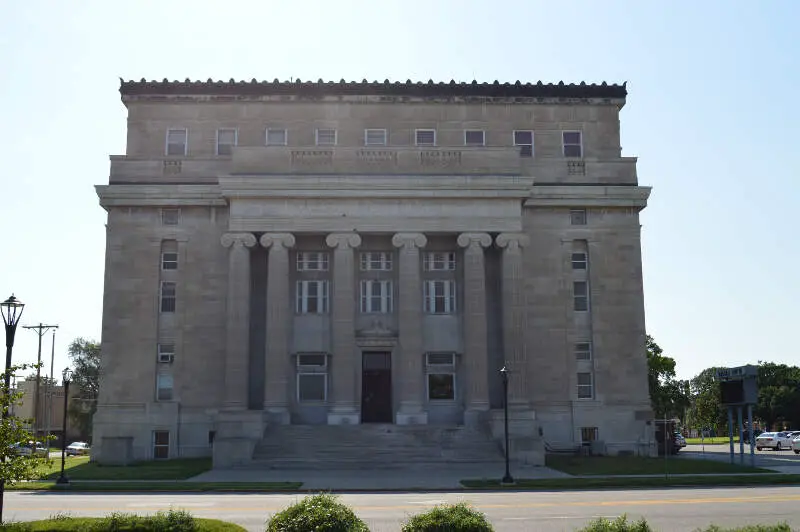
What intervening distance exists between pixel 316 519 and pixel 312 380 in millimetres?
34242

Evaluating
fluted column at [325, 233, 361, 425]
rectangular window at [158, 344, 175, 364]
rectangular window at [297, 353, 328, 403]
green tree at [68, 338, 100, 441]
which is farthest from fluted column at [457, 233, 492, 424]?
green tree at [68, 338, 100, 441]

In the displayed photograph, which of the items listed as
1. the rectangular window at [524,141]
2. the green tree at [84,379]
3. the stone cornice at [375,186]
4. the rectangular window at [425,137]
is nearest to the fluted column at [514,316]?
the stone cornice at [375,186]

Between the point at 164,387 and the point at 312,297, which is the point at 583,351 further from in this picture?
the point at 164,387

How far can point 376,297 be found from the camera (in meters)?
48.2

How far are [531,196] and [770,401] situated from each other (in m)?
77.8

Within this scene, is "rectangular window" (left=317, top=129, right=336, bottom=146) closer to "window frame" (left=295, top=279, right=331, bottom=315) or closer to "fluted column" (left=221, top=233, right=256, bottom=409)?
"fluted column" (left=221, top=233, right=256, bottom=409)

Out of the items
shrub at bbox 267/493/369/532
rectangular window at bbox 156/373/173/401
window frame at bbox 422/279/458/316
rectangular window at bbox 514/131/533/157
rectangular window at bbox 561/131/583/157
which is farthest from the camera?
rectangular window at bbox 561/131/583/157

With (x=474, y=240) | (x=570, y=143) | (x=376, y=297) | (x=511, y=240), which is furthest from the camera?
(x=570, y=143)

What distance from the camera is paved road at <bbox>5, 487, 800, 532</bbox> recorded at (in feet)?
68.6

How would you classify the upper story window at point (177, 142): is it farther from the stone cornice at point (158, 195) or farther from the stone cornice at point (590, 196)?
the stone cornice at point (590, 196)

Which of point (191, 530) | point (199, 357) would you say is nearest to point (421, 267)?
point (199, 357)

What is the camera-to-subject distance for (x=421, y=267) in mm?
48250

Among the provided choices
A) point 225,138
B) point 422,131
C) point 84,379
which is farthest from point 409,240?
point 84,379

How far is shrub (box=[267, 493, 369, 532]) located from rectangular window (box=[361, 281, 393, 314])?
34047 millimetres
